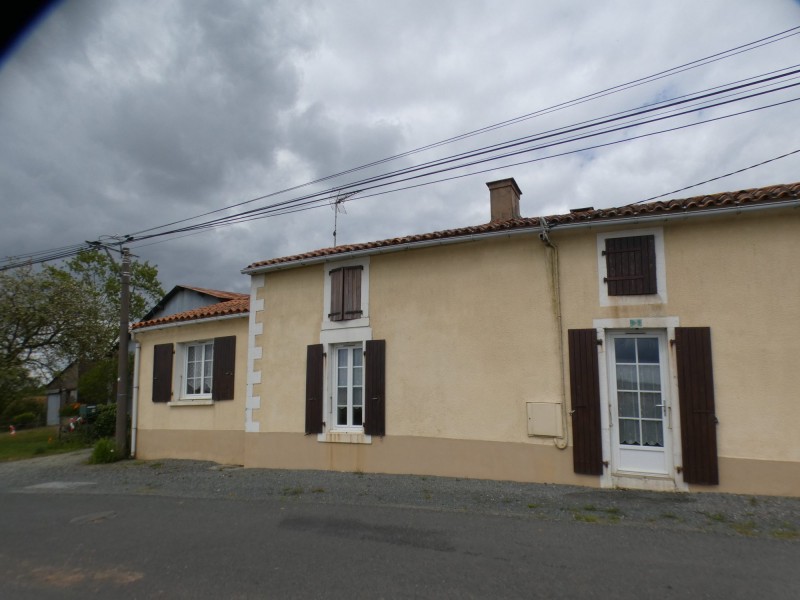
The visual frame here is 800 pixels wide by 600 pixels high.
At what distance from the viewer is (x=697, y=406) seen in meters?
6.59

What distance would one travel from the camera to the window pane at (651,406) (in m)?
6.93

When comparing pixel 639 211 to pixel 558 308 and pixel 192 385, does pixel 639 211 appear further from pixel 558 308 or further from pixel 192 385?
pixel 192 385

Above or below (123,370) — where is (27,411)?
below

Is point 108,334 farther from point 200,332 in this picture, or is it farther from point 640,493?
point 640,493

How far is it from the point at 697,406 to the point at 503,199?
5413mm

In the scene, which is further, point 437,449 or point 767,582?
point 437,449

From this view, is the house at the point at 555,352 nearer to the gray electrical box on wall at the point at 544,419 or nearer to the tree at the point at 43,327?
the gray electrical box on wall at the point at 544,419

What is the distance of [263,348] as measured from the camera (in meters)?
10.1

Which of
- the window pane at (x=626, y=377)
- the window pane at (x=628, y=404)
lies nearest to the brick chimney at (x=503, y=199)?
the window pane at (x=626, y=377)

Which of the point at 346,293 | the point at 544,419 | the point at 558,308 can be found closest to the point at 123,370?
the point at 346,293

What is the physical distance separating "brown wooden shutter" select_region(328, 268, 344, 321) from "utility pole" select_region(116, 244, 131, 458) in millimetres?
6079

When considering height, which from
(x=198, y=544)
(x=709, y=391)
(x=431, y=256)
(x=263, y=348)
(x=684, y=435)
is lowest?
(x=198, y=544)

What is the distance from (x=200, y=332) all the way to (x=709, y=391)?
9734mm

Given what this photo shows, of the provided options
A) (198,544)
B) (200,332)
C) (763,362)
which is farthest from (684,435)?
(200,332)
